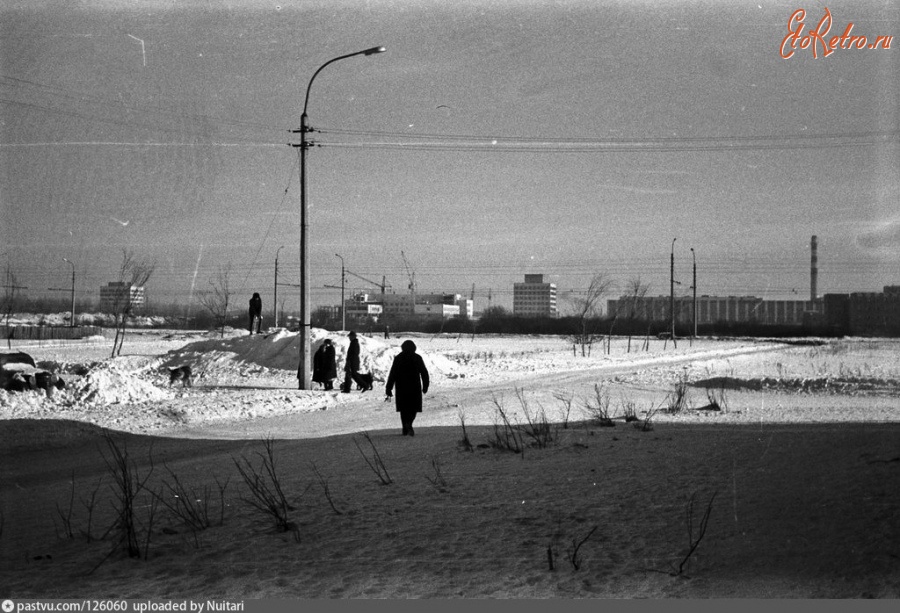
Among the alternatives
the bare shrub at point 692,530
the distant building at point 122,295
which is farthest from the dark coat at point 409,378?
the distant building at point 122,295

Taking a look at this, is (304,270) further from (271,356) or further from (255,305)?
(255,305)

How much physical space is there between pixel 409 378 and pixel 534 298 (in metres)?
96.8

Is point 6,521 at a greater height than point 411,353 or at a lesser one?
lesser

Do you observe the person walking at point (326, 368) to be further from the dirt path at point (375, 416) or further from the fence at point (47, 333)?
the fence at point (47, 333)

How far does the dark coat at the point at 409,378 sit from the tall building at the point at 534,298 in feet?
310

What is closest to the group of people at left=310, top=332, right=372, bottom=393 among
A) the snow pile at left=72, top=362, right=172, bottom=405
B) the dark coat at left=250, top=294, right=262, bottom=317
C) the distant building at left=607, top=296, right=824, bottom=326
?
the snow pile at left=72, top=362, right=172, bottom=405

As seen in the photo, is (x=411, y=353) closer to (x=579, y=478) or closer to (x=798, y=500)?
(x=579, y=478)

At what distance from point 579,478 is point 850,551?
2.76m

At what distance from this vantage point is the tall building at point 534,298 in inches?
4205

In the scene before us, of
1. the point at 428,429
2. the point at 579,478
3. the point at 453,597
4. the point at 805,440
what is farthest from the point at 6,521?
the point at 805,440

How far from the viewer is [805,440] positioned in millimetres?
8938

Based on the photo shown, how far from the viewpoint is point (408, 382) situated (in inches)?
470

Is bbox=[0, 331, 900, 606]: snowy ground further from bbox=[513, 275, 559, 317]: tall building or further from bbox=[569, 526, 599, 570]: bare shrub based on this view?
bbox=[513, 275, 559, 317]: tall building

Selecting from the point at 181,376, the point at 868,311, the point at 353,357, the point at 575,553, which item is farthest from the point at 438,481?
the point at 868,311
